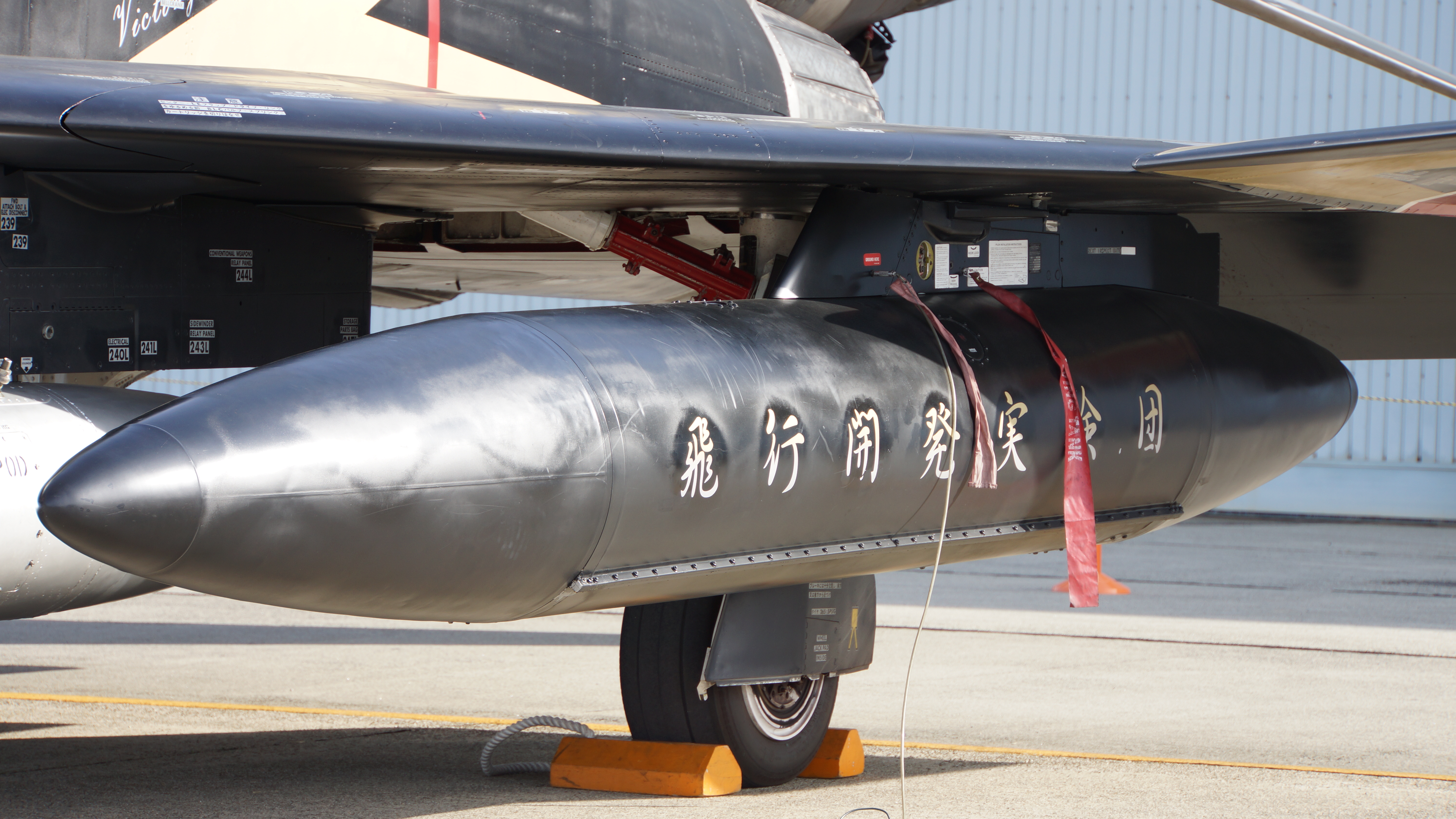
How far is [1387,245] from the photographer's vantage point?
21.9 feet

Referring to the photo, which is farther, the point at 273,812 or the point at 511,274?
the point at 511,274

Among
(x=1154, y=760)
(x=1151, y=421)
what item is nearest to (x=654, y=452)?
(x=1151, y=421)

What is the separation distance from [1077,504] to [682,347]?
1728 millimetres

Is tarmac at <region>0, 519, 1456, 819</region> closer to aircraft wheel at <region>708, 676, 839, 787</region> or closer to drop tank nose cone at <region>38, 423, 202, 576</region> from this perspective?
aircraft wheel at <region>708, 676, 839, 787</region>

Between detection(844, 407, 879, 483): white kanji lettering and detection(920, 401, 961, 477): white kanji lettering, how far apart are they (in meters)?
0.22

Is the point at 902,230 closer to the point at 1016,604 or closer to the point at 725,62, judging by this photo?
the point at 725,62

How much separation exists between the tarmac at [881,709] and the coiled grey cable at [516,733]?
0.17ft

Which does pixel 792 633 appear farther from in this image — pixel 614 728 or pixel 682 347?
pixel 614 728

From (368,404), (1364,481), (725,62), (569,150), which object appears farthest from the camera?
(1364,481)

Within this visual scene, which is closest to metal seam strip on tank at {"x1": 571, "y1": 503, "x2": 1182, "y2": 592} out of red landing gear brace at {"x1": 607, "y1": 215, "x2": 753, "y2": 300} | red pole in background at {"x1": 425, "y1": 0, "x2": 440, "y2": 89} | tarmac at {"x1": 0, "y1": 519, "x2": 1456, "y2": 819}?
tarmac at {"x1": 0, "y1": 519, "x2": 1456, "y2": 819}

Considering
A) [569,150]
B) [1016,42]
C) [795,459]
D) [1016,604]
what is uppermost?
[1016,42]

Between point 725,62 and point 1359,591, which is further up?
point 725,62

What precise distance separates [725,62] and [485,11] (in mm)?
1224

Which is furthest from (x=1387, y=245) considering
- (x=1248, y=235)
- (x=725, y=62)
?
(x=725, y=62)
